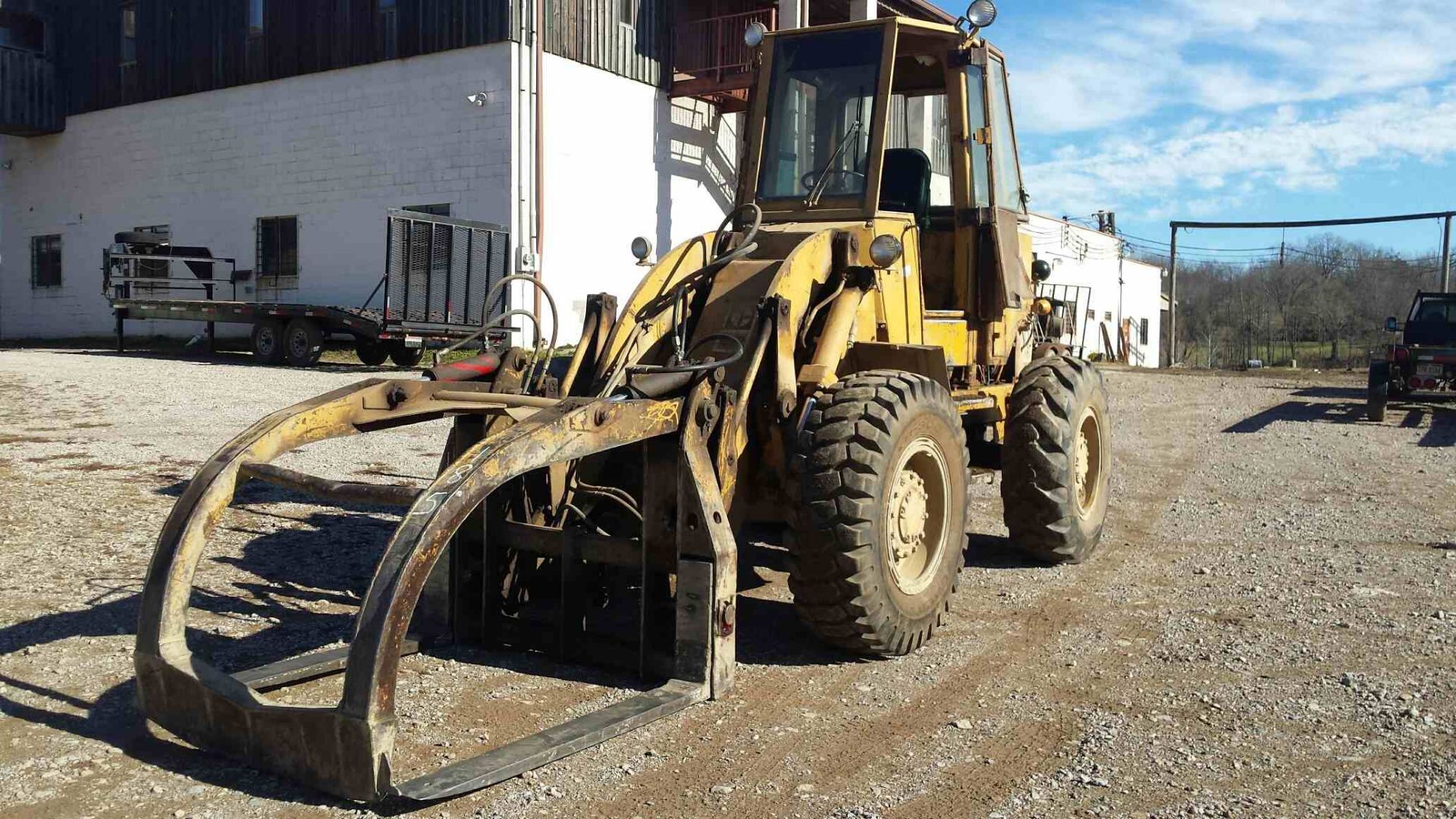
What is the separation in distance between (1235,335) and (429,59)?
32495mm

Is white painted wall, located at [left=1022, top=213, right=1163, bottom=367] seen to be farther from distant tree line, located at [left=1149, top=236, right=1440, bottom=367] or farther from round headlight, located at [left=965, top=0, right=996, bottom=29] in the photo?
round headlight, located at [left=965, top=0, right=996, bottom=29]

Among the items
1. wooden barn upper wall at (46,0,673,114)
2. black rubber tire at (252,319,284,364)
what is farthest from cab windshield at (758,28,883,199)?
black rubber tire at (252,319,284,364)

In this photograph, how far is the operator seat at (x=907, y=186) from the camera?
761 centimetres

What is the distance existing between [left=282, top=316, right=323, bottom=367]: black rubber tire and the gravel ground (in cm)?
1111

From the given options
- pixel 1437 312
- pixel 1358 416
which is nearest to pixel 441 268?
pixel 1358 416

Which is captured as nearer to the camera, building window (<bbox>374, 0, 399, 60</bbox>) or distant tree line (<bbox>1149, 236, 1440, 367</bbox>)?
building window (<bbox>374, 0, 399, 60</bbox>)

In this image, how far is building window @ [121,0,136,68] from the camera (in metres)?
27.8

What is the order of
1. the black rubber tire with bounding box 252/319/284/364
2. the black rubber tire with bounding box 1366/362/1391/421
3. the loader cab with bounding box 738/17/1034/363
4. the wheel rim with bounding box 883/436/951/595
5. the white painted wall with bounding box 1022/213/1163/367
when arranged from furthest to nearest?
the white painted wall with bounding box 1022/213/1163/367
the black rubber tire with bounding box 252/319/284/364
the black rubber tire with bounding box 1366/362/1391/421
the loader cab with bounding box 738/17/1034/363
the wheel rim with bounding box 883/436/951/595

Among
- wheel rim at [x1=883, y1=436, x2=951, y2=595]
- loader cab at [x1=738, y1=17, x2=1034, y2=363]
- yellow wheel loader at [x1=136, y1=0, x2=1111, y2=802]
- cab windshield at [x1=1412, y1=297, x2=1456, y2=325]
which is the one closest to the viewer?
yellow wheel loader at [x1=136, y1=0, x2=1111, y2=802]

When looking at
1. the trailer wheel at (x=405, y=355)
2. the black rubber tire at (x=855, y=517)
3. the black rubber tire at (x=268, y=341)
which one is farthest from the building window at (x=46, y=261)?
the black rubber tire at (x=855, y=517)

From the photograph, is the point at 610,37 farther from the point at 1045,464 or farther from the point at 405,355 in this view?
the point at 1045,464

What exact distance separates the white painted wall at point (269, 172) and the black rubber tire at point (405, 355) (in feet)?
9.14

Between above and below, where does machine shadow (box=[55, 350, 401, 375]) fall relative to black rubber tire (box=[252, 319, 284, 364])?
below

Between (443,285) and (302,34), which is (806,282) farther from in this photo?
(302,34)
